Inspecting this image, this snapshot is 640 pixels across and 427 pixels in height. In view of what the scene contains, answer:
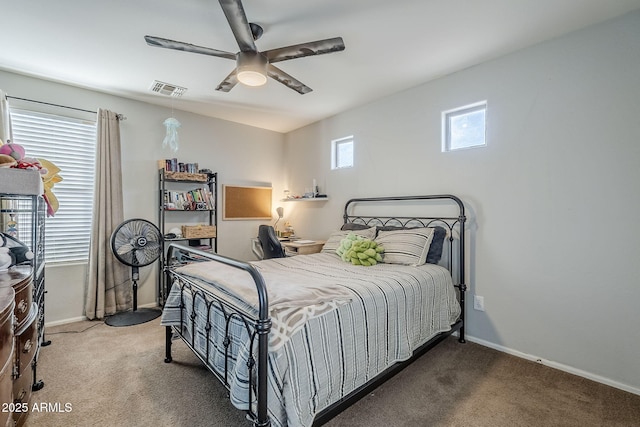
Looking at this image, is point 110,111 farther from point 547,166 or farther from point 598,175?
point 598,175

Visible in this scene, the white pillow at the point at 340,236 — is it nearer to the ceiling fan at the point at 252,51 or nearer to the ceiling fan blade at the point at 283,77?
the ceiling fan blade at the point at 283,77

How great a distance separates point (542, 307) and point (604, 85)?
1.67 m

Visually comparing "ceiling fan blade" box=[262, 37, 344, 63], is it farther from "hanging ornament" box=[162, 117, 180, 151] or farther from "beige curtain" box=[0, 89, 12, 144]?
"beige curtain" box=[0, 89, 12, 144]

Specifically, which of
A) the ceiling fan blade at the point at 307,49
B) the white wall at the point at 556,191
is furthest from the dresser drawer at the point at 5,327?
the white wall at the point at 556,191

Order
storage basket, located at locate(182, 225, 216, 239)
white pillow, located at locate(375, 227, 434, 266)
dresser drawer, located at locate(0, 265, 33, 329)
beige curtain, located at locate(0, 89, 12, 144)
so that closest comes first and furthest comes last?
dresser drawer, located at locate(0, 265, 33, 329)
white pillow, located at locate(375, 227, 434, 266)
beige curtain, located at locate(0, 89, 12, 144)
storage basket, located at locate(182, 225, 216, 239)

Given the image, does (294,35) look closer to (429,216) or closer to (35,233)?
(429,216)

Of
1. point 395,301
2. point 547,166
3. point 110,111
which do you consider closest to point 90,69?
point 110,111

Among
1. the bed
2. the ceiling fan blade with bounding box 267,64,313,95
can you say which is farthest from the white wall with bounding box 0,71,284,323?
the ceiling fan blade with bounding box 267,64,313,95

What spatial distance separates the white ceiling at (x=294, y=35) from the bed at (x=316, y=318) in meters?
1.32

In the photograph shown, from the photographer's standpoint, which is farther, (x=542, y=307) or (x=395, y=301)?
(x=542, y=307)

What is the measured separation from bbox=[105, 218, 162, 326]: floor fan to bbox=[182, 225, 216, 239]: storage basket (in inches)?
13.9

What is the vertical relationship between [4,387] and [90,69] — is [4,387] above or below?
below

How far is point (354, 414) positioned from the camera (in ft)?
5.54

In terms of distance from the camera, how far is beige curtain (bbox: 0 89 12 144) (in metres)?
2.59
